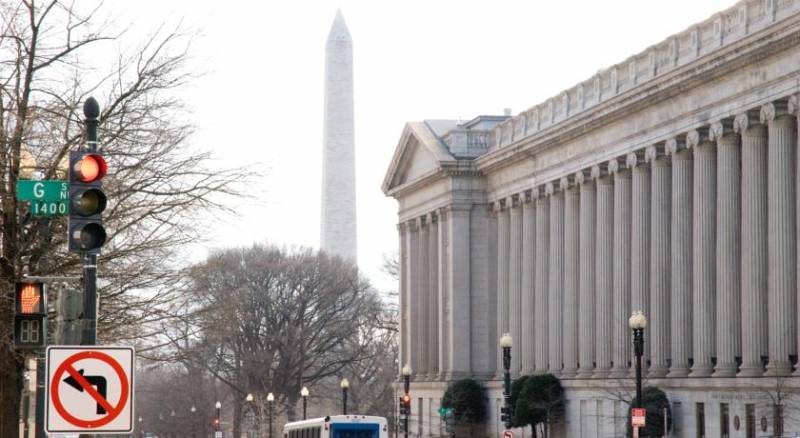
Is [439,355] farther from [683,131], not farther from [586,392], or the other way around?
[683,131]

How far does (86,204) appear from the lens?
21.2m

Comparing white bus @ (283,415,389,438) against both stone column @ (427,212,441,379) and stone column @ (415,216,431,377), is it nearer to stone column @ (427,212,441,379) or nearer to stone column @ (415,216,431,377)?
stone column @ (427,212,441,379)

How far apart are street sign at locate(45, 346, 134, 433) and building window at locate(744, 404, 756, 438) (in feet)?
154

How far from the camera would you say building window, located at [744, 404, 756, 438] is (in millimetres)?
63469

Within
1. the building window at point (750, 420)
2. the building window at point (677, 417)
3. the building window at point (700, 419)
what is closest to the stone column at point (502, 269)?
the building window at point (677, 417)

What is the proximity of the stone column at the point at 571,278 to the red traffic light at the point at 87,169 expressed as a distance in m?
68.4

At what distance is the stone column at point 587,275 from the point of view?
85625 mm

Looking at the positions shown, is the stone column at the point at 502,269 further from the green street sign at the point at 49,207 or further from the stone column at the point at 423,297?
the green street sign at the point at 49,207

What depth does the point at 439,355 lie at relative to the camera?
364ft

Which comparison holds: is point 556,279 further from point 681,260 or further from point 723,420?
point 723,420

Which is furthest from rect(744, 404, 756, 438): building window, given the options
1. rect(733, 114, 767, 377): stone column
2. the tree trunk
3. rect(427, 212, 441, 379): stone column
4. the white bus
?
rect(427, 212, 441, 379): stone column

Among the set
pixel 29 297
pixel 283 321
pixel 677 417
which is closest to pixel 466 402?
pixel 677 417

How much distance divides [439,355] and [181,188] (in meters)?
70.7

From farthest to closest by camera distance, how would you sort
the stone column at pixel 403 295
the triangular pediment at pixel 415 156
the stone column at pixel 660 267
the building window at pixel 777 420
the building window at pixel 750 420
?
the stone column at pixel 403 295 → the triangular pediment at pixel 415 156 → the stone column at pixel 660 267 → the building window at pixel 750 420 → the building window at pixel 777 420
